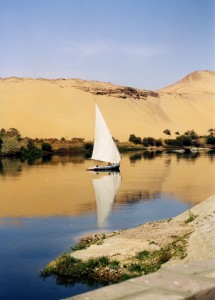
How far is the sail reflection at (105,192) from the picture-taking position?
75.4 feet

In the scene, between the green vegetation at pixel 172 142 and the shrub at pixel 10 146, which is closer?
the shrub at pixel 10 146

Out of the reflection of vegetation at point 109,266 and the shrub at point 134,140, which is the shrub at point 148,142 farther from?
the reflection of vegetation at point 109,266

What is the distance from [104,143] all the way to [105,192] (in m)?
15.0

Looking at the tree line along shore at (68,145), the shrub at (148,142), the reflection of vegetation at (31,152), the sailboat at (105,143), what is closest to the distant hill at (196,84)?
the tree line along shore at (68,145)

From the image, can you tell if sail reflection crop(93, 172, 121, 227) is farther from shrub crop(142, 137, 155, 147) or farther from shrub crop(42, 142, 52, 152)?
shrub crop(142, 137, 155, 147)

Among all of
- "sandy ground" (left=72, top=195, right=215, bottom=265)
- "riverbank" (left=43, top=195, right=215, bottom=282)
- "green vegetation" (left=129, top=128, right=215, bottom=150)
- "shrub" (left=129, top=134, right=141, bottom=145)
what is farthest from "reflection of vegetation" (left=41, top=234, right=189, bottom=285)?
"shrub" (left=129, top=134, right=141, bottom=145)

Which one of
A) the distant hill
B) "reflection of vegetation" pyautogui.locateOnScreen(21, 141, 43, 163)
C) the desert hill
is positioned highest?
the distant hill

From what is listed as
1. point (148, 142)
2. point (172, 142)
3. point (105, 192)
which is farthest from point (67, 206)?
point (172, 142)

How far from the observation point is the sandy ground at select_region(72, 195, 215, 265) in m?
12.4

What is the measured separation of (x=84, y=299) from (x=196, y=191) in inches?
1125

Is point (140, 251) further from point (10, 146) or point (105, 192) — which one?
point (10, 146)

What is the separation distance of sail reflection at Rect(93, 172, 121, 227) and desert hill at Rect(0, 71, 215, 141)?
4028 cm

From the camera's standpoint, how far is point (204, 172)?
41969 mm

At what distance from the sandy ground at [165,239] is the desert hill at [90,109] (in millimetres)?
62588
